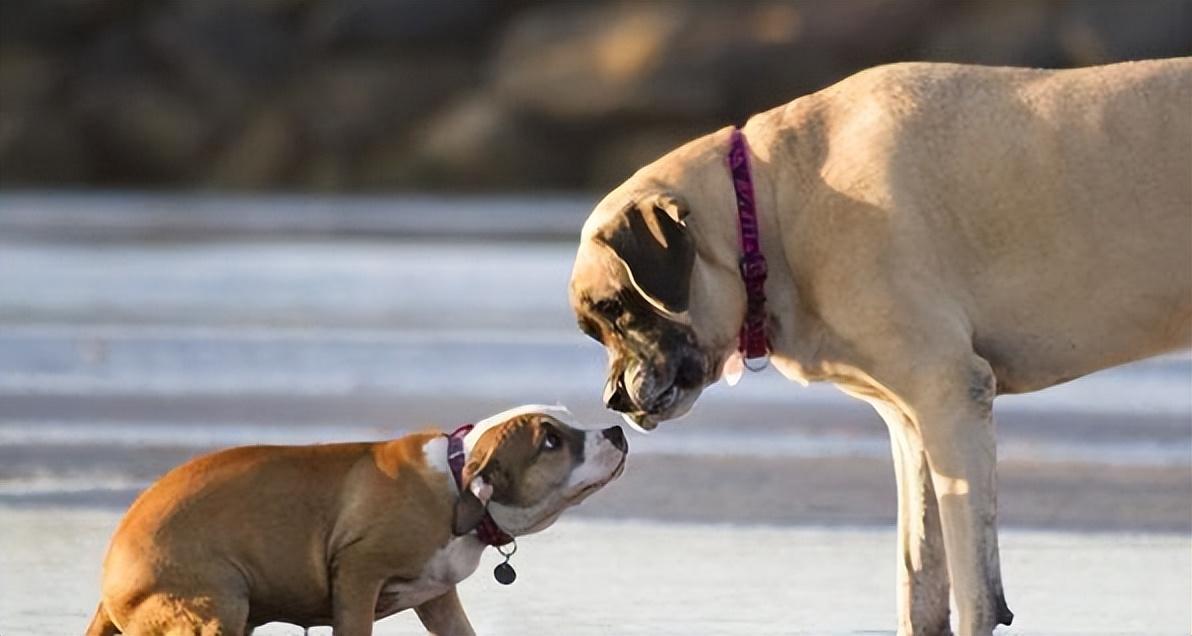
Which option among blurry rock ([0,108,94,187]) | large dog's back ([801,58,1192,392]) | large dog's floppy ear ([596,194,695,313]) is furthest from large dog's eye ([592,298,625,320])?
blurry rock ([0,108,94,187])

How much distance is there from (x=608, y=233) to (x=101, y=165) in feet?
87.7

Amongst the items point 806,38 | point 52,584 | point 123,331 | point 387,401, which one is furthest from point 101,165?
point 52,584

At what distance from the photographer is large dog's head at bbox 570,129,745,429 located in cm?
635

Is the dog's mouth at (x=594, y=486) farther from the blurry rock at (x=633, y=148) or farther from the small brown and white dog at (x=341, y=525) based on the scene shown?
the blurry rock at (x=633, y=148)

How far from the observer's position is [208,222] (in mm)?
23719

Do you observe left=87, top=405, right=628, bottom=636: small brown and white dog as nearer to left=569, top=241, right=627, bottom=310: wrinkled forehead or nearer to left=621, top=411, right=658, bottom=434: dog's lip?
left=621, top=411, right=658, bottom=434: dog's lip

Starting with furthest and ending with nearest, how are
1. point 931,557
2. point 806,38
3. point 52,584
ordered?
1. point 806,38
2. point 52,584
3. point 931,557

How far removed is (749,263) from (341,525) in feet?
3.85

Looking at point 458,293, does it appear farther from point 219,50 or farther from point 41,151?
point 41,151

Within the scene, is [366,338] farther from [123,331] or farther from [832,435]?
[832,435]

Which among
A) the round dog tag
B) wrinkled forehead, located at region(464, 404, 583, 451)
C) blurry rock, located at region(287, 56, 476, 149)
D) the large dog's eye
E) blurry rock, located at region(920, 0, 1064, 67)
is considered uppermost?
the large dog's eye

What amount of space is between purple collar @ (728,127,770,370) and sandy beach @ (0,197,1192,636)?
0.88m

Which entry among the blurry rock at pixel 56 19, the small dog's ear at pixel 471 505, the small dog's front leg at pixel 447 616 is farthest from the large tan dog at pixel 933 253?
the blurry rock at pixel 56 19

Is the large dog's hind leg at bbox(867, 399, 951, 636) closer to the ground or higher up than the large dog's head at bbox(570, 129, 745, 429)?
closer to the ground
